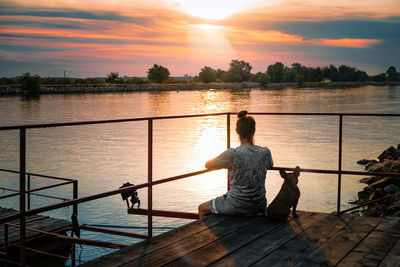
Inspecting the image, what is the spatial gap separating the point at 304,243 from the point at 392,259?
2.56 feet

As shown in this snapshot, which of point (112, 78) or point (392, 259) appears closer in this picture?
point (392, 259)

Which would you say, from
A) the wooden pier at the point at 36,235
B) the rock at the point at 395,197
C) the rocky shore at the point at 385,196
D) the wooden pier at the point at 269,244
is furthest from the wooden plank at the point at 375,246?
the rock at the point at 395,197

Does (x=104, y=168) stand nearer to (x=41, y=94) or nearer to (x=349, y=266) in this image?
(x=349, y=266)

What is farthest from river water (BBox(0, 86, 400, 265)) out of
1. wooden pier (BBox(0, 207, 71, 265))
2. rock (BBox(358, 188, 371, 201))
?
wooden pier (BBox(0, 207, 71, 265))

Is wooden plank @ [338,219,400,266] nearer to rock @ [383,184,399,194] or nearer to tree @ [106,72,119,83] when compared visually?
rock @ [383,184,399,194]

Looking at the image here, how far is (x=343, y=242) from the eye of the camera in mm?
4066

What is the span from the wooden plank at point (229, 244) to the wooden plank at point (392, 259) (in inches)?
44.9

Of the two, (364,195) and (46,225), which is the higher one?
(46,225)

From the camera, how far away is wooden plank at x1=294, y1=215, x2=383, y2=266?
3.55 metres

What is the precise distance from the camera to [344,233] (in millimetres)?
4379

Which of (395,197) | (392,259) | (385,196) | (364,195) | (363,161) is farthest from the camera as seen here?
(363,161)

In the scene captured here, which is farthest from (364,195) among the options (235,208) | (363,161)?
(235,208)

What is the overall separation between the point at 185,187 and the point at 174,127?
3229 centimetres

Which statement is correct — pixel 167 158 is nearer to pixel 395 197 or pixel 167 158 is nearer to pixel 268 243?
pixel 395 197
